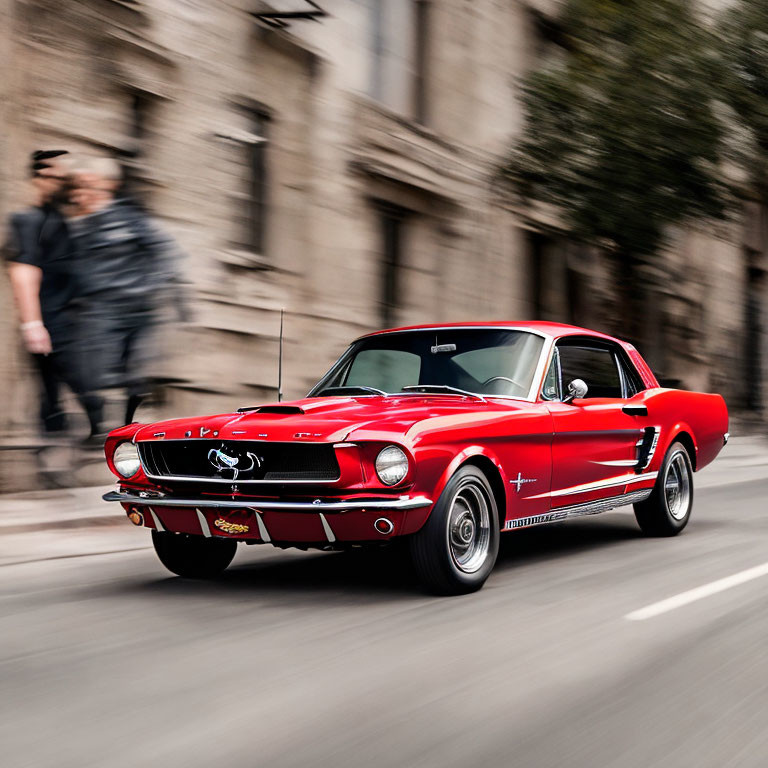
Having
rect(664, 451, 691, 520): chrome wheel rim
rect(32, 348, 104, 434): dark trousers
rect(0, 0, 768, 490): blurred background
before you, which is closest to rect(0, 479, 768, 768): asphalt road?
rect(664, 451, 691, 520): chrome wheel rim

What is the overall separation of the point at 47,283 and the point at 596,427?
6161 mm

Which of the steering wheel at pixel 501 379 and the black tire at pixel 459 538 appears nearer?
the black tire at pixel 459 538

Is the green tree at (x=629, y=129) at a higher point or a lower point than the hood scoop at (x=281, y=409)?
higher

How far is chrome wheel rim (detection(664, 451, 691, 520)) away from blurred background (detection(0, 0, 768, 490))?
589 cm

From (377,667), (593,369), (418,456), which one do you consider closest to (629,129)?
(593,369)

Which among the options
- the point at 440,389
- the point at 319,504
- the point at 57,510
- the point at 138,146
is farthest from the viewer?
the point at 138,146

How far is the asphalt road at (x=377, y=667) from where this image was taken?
3.50m

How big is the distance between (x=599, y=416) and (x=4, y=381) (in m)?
5.96

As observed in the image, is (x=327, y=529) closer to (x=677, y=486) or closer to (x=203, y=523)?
(x=203, y=523)

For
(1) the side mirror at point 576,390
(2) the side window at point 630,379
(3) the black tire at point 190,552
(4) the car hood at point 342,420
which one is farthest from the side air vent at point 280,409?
(2) the side window at point 630,379

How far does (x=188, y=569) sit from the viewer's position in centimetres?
665

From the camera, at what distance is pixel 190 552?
6637mm

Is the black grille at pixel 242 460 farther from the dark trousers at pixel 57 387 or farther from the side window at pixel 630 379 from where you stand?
the dark trousers at pixel 57 387

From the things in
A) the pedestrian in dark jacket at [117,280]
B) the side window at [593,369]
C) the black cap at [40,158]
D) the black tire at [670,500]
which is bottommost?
the black tire at [670,500]
